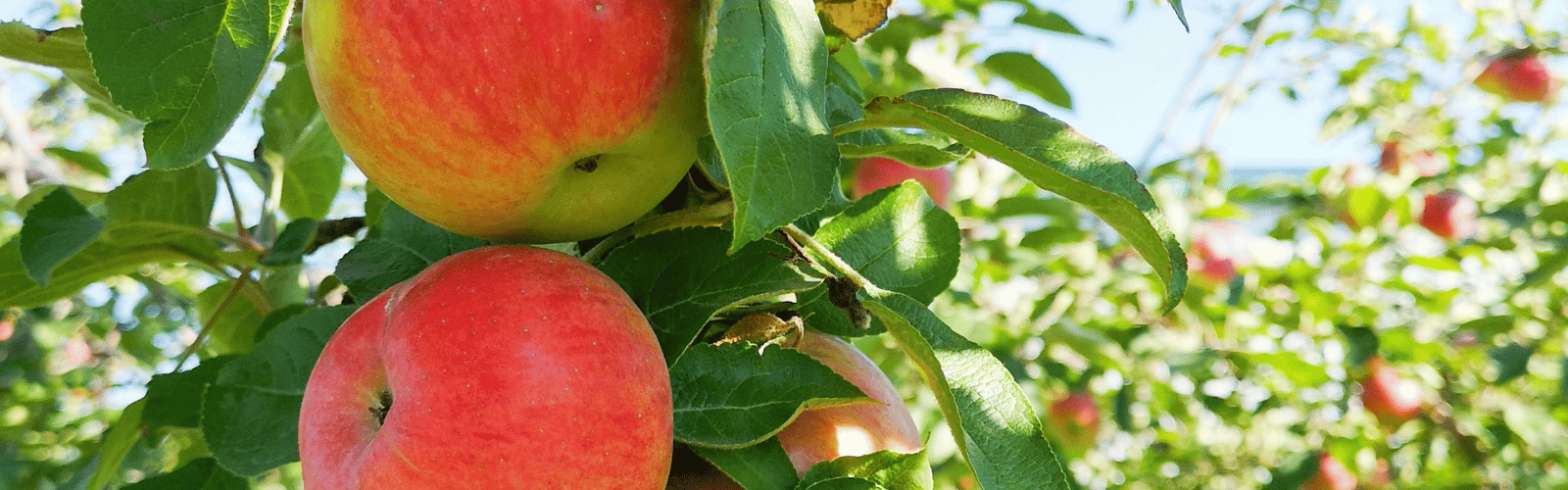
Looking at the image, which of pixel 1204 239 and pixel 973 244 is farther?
pixel 1204 239

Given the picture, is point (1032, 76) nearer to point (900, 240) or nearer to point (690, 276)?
point (900, 240)

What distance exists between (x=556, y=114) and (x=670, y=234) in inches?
6.3

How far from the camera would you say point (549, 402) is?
0.49 metres

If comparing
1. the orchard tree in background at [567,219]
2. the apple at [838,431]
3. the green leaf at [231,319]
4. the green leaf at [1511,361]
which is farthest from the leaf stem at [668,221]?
the green leaf at [1511,361]

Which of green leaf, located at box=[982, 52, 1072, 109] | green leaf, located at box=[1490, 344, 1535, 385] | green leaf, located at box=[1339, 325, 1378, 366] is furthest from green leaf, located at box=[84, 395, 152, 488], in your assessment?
green leaf, located at box=[1490, 344, 1535, 385]

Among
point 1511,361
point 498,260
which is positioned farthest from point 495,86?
point 1511,361

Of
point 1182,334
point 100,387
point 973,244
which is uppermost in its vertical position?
point 973,244

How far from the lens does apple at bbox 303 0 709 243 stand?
0.49 m

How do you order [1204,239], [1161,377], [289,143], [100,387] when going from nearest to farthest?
[289,143], [1161,377], [1204,239], [100,387]

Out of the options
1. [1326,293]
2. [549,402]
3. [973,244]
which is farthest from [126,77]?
[1326,293]

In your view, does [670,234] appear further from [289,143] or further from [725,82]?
[289,143]

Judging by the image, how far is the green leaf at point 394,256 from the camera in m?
0.73

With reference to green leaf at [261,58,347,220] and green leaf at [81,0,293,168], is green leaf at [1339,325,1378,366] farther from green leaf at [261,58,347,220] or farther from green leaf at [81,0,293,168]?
green leaf at [81,0,293,168]

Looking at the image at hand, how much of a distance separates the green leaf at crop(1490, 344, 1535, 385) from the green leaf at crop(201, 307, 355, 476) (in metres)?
2.36
